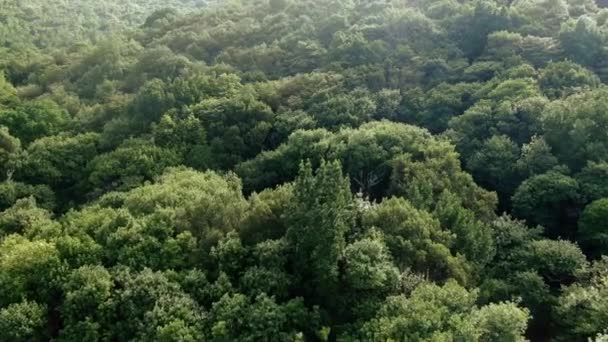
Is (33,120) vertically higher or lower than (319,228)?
lower

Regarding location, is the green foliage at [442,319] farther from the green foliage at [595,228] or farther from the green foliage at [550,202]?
the green foliage at [550,202]

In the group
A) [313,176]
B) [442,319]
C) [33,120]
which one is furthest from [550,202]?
[33,120]

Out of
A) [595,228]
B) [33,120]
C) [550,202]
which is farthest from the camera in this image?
[33,120]

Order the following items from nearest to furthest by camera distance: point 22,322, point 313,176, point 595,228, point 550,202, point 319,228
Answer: point 22,322
point 319,228
point 313,176
point 595,228
point 550,202

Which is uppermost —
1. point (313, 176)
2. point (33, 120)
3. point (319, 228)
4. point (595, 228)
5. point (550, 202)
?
point (319, 228)

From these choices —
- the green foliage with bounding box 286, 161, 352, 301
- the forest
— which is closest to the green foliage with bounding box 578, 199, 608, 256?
the forest

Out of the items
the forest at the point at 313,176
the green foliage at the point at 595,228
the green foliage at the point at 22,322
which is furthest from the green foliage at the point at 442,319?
the green foliage at the point at 22,322

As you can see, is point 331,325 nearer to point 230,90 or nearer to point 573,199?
point 573,199

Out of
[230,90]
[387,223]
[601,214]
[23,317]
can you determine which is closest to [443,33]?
[230,90]

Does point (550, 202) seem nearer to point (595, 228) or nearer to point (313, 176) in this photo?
point (595, 228)
